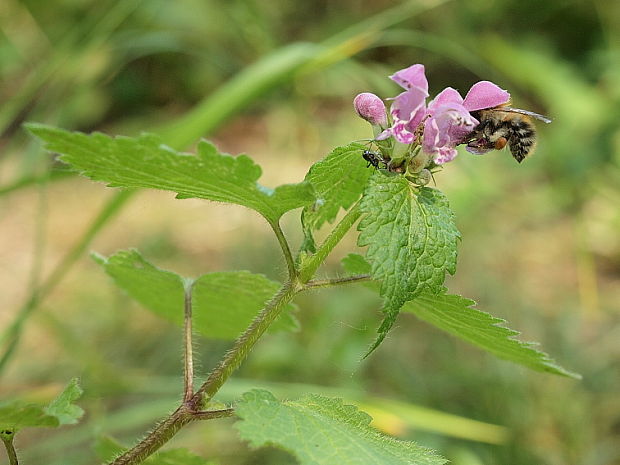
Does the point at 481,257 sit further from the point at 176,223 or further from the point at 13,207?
the point at 13,207

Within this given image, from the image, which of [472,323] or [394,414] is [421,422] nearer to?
[394,414]

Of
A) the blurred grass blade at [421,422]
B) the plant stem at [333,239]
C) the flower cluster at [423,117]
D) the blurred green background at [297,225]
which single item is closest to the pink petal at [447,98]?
the flower cluster at [423,117]

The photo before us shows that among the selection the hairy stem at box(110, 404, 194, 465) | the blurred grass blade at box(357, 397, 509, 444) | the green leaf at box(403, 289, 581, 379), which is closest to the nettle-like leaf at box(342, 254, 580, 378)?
the green leaf at box(403, 289, 581, 379)

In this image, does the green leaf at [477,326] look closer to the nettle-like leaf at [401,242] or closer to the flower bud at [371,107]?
the nettle-like leaf at [401,242]

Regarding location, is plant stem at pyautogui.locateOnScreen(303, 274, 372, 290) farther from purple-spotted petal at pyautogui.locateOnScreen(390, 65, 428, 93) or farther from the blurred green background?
purple-spotted petal at pyautogui.locateOnScreen(390, 65, 428, 93)

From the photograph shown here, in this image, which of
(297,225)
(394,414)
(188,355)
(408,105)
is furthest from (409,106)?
(297,225)

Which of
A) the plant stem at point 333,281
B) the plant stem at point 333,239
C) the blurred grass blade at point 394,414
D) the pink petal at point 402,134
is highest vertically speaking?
the pink petal at point 402,134

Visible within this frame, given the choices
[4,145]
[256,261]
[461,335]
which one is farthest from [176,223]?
[461,335]
